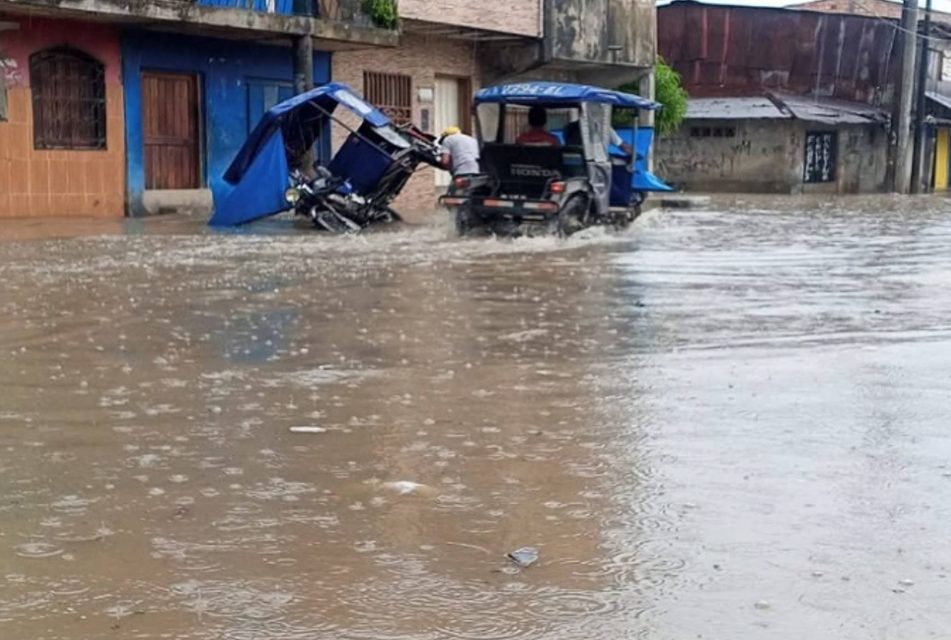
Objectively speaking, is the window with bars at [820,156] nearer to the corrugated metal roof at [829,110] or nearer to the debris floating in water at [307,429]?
the corrugated metal roof at [829,110]

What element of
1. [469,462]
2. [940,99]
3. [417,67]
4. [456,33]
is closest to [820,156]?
[940,99]

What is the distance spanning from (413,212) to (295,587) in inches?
729

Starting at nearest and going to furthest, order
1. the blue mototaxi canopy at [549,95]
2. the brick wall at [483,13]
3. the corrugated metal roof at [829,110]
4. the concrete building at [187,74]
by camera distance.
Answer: the blue mototaxi canopy at [549,95], the concrete building at [187,74], the brick wall at [483,13], the corrugated metal roof at [829,110]

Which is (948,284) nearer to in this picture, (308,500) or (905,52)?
(308,500)

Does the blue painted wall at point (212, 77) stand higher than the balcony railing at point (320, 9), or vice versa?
the balcony railing at point (320, 9)

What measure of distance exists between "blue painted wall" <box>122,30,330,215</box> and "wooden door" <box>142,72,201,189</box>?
162 millimetres

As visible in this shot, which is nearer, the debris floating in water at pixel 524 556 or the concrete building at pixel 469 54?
the debris floating in water at pixel 524 556

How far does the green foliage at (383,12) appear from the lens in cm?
2041

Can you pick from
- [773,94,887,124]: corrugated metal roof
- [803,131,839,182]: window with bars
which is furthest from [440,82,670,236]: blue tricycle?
[803,131,839,182]: window with bars

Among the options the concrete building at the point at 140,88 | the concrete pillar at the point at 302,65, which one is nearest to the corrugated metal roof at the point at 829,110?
the concrete building at the point at 140,88

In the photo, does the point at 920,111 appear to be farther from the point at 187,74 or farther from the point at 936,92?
the point at 187,74

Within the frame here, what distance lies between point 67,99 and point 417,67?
26.1ft

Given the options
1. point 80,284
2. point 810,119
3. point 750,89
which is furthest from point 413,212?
point 750,89

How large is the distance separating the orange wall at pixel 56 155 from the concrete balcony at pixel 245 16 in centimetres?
55
